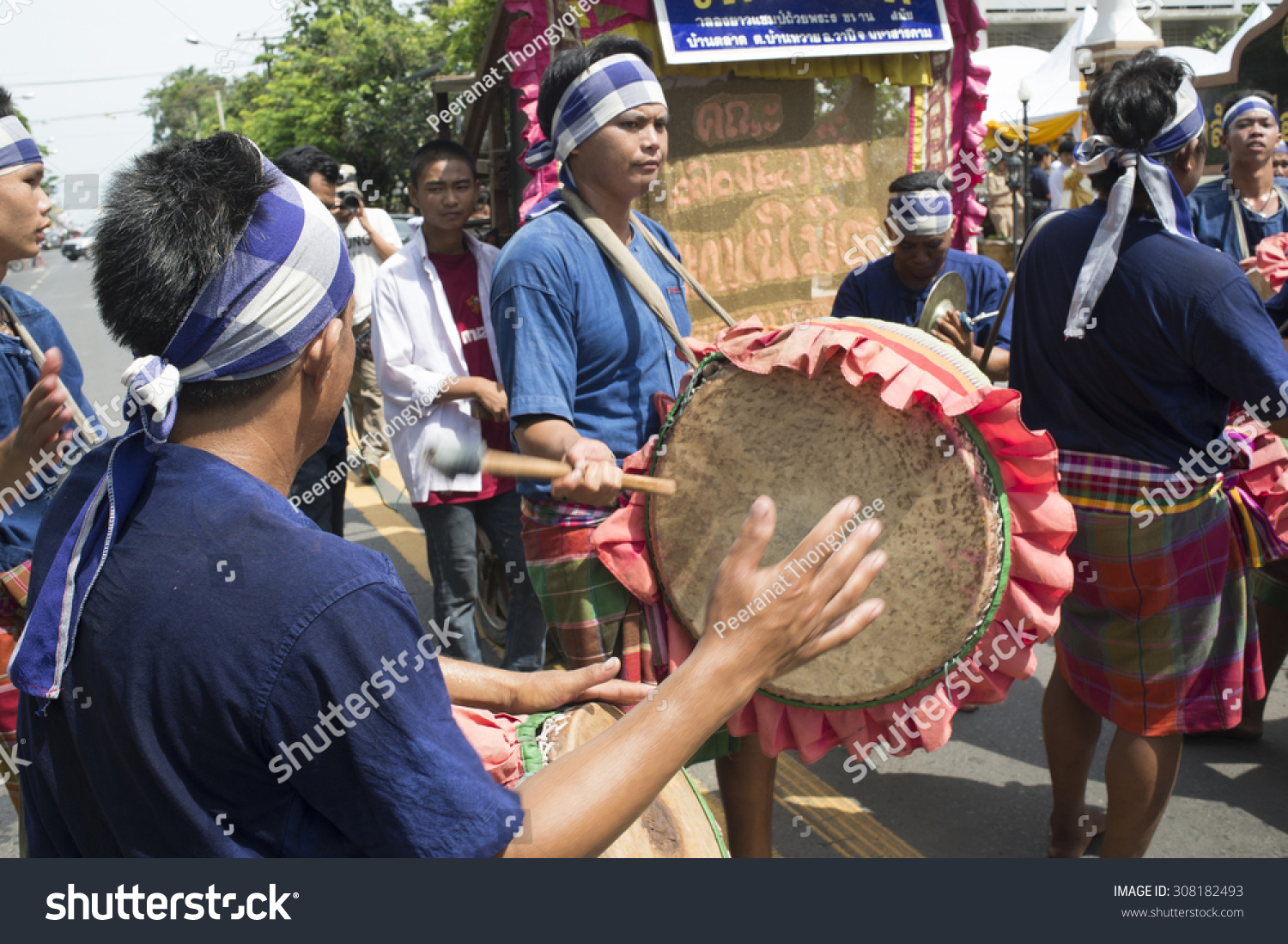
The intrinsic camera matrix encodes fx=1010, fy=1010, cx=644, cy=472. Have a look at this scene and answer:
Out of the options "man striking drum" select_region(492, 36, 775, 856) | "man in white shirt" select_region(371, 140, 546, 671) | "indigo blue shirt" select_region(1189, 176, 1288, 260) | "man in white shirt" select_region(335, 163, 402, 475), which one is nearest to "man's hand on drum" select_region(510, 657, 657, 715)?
"man striking drum" select_region(492, 36, 775, 856)

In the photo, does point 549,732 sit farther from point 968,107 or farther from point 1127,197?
point 968,107

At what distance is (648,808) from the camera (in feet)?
5.80

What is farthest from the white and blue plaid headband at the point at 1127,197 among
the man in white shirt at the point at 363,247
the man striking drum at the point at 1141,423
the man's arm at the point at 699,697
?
the man in white shirt at the point at 363,247

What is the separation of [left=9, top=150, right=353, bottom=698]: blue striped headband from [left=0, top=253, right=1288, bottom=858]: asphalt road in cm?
249

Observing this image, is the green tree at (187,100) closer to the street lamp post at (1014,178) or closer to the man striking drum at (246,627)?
the street lamp post at (1014,178)

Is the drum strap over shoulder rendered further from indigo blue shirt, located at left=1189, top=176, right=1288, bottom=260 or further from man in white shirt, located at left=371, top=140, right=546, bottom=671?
indigo blue shirt, located at left=1189, top=176, right=1288, bottom=260

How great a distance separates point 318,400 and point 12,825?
3066 mm

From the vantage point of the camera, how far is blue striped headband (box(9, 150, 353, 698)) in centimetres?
113

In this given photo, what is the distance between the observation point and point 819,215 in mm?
5148

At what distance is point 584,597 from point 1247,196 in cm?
385

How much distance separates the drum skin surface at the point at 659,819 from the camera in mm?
1766

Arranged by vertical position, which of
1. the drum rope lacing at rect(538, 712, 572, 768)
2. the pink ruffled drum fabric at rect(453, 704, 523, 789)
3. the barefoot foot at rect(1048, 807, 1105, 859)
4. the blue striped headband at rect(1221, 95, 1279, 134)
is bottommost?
the barefoot foot at rect(1048, 807, 1105, 859)

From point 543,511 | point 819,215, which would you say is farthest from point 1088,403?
point 819,215

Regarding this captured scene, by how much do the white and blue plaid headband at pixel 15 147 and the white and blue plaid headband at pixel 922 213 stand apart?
2965 millimetres
